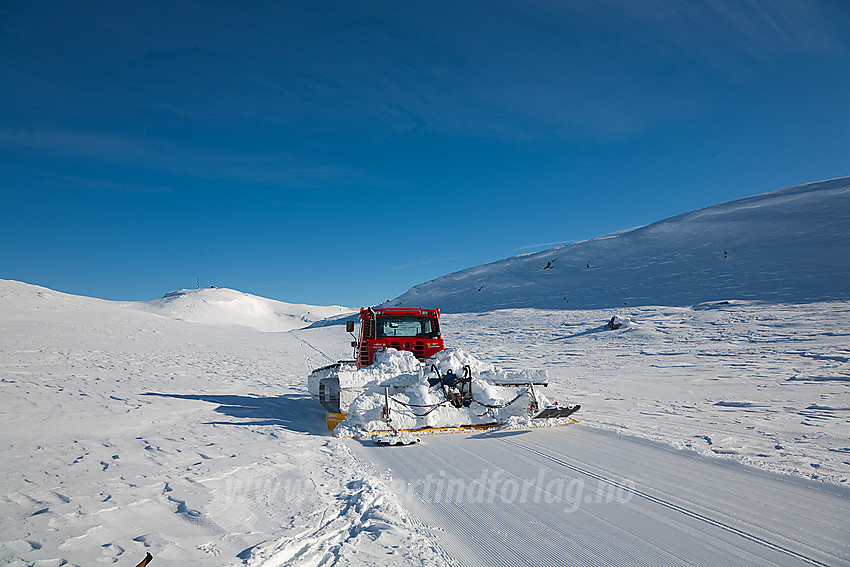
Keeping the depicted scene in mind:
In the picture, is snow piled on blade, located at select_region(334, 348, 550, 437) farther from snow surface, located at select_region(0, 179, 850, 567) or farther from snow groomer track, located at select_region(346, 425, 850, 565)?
snow groomer track, located at select_region(346, 425, 850, 565)

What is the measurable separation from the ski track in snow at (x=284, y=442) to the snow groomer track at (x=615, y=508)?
3.0 inches

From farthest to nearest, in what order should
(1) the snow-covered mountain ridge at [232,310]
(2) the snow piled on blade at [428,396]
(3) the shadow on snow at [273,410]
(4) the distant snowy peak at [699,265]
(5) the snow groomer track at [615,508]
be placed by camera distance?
(1) the snow-covered mountain ridge at [232,310], (4) the distant snowy peak at [699,265], (3) the shadow on snow at [273,410], (2) the snow piled on blade at [428,396], (5) the snow groomer track at [615,508]

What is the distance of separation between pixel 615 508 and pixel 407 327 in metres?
7.04

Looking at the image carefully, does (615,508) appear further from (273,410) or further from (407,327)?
(273,410)

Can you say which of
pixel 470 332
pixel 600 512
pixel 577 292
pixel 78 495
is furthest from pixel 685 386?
pixel 577 292

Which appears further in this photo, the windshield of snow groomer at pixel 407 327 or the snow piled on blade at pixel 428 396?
the windshield of snow groomer at pixel 407 327

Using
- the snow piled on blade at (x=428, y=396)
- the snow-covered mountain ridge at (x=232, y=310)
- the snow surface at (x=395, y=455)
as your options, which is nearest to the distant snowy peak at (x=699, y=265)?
the snow surface at (x=395, y=455)

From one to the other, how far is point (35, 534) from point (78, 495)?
100 cm

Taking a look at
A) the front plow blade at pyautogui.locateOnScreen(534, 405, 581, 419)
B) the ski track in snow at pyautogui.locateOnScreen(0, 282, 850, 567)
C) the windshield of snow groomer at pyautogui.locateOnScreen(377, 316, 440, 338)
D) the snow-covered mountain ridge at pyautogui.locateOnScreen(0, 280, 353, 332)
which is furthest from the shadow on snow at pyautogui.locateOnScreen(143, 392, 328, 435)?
the snow-covered mountain ridge at pyautogui.locateOnScreen(0, 280, 353, 332)

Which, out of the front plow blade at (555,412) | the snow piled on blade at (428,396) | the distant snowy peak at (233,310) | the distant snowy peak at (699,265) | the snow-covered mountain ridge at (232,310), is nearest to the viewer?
the snow piled on blade at (428,396)

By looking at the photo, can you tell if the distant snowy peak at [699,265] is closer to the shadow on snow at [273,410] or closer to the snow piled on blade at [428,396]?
the snow piled on blade at [428,396]

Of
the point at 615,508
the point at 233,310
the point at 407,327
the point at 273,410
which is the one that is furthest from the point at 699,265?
the point at 233,310

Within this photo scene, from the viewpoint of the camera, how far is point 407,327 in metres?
11.1

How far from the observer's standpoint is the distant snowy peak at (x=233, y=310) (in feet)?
308
